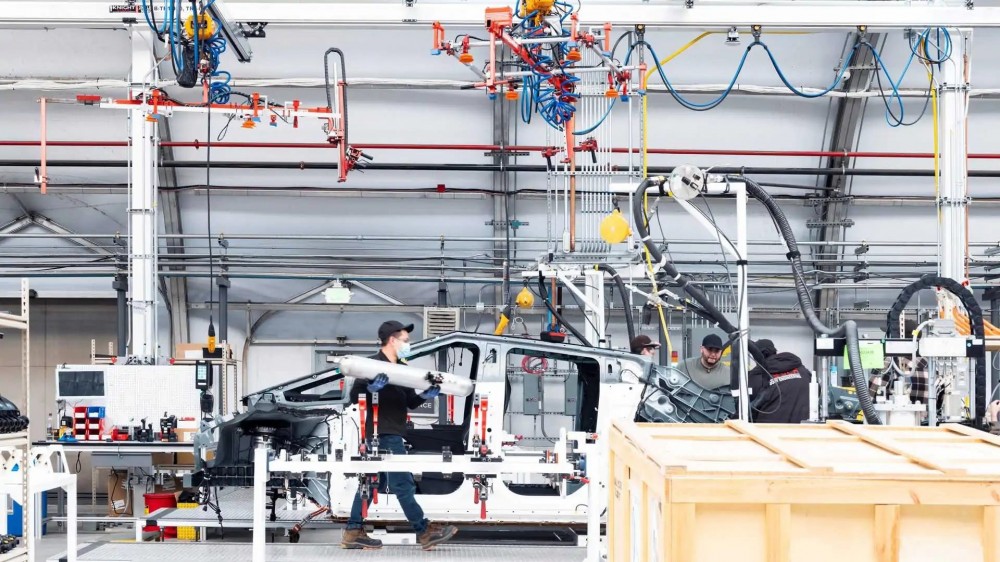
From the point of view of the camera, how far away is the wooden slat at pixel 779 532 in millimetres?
2729

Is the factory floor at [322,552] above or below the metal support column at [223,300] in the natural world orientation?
below

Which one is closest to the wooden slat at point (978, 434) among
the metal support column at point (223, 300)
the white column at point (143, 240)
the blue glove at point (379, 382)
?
the blue glove at point (379, 382)

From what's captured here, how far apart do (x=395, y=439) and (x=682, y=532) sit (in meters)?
4.05

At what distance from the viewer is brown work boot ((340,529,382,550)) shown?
667 centimetres

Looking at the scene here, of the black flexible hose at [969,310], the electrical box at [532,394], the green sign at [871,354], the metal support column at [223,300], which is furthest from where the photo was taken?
the electrical box at [532,394]

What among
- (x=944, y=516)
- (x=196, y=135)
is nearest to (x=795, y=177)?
(x=196, y=135)

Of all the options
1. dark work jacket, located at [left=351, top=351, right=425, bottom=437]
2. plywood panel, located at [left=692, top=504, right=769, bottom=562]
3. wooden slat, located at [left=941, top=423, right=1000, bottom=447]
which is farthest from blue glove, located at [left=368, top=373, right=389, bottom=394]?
plywood panel, located at [left=692, top=504, right=769, bottom=562]

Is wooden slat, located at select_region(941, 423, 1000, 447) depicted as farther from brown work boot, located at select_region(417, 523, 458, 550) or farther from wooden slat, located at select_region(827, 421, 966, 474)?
brown work boot, located at select_region(417, 523, 458, 550)

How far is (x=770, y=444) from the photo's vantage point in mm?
3258

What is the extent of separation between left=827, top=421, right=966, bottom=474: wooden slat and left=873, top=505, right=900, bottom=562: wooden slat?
0.20m

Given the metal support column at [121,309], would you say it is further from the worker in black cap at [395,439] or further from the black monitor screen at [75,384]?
the worker in black cap at [395,439]

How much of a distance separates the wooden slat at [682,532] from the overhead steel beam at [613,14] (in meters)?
5.01

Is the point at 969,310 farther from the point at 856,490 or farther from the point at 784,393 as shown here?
the point at 856,490

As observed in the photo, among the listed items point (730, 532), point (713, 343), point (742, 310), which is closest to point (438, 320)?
point (713, 343)
